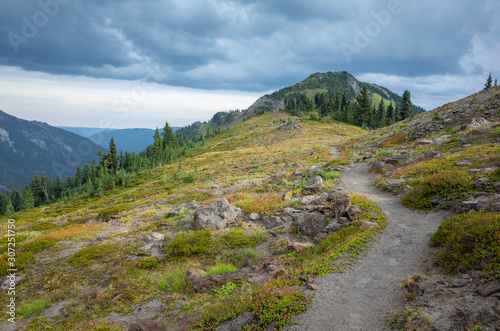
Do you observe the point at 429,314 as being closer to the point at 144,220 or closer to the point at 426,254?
the point at 426,254

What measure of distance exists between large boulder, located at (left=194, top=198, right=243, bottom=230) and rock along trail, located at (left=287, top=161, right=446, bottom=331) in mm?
8794

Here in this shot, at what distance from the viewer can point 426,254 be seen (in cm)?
871

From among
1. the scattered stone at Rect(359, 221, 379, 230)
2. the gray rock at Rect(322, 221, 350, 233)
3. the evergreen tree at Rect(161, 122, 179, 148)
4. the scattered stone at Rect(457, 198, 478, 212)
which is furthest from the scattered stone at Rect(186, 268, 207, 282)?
the evergreen tree at Rect(161, 122, 179, 148)

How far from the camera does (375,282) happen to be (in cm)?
774

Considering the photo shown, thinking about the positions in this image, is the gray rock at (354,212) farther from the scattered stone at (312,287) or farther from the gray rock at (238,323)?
the gray rock at (238,323)

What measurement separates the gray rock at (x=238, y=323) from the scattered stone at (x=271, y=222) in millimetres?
7977

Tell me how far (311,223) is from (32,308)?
13082mm

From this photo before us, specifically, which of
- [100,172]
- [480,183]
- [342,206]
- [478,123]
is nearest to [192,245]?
[342,206]

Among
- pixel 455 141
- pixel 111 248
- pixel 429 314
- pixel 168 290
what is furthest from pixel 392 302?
pixel 455 141

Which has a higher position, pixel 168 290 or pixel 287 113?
pixel 287 113

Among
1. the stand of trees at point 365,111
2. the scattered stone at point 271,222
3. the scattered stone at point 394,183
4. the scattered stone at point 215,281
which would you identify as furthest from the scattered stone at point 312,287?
the stand of trees at point 365,111

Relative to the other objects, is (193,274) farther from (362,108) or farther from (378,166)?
(362,108)

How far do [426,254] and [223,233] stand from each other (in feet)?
33.0

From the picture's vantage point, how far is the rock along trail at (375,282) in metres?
6.25
